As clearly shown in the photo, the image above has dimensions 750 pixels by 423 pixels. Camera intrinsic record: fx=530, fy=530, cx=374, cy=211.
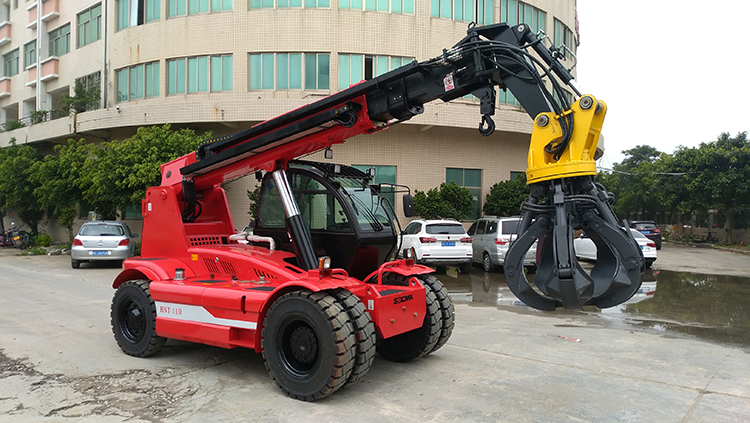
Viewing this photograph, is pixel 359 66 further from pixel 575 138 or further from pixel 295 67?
pixel 575 138

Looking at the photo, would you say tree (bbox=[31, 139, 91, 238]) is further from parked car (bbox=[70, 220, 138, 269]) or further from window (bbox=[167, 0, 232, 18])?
window (bbox=[167, 0, 232, 18])

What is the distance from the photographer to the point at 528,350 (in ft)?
22.6

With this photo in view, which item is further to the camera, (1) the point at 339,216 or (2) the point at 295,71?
(2) the point at 295,71

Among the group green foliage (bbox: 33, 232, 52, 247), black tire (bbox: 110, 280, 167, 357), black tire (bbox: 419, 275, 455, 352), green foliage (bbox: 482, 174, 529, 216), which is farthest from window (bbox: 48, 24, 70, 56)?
black tire (bbox: 419, 275, 455, 352)

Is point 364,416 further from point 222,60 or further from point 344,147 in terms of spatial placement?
point 222,60

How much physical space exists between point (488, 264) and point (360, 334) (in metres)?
12.1

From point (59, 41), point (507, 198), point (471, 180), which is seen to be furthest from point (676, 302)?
point (59, 41)

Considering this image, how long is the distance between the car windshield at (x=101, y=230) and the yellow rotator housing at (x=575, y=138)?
16186 mm

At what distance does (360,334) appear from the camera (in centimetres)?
501

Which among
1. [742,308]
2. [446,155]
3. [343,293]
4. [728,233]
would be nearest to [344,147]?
[446,155]

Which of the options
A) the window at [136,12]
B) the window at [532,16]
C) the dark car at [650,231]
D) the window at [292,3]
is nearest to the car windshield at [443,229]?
the window at [292,3]

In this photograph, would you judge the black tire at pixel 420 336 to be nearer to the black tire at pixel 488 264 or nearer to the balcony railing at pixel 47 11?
the black tire at pixel 488 264

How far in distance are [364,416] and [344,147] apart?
19166 mm

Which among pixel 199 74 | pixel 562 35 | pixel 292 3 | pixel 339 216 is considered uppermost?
pixel 562 35
